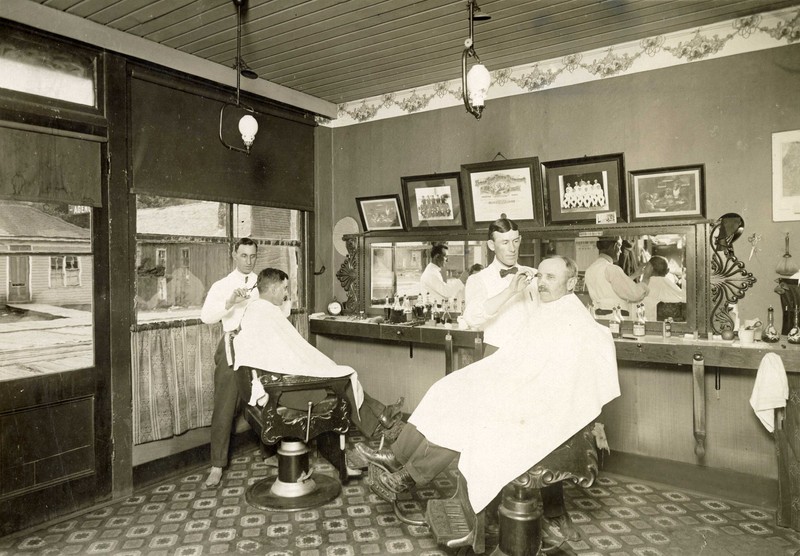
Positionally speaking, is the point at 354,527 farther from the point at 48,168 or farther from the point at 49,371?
the point at 48,168

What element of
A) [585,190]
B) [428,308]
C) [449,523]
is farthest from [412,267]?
[449,523]

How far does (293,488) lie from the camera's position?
3043 millimetres

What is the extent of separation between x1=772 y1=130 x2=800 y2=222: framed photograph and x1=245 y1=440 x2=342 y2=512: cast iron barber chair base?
2.93 meters

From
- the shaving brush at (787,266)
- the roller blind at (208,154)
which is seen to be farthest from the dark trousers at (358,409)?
the shaving brush at (787,266)

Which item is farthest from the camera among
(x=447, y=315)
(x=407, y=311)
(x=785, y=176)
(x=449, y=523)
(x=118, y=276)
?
(x=407, y=311)

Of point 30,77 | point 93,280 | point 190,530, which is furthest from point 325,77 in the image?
point 190,530

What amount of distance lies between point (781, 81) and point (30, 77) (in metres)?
3.97

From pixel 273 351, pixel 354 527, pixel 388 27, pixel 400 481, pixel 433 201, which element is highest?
pixel 388 27

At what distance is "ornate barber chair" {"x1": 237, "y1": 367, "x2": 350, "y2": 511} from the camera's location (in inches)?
108

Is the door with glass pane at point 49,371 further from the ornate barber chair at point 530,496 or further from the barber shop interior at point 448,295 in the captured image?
the ornate barber chair at point 530,496

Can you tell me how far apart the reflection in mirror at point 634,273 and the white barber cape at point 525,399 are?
122 centimetres

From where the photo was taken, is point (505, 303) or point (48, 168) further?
point (505, 303)

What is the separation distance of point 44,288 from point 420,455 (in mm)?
2127

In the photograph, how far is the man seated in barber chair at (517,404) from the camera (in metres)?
2.01
